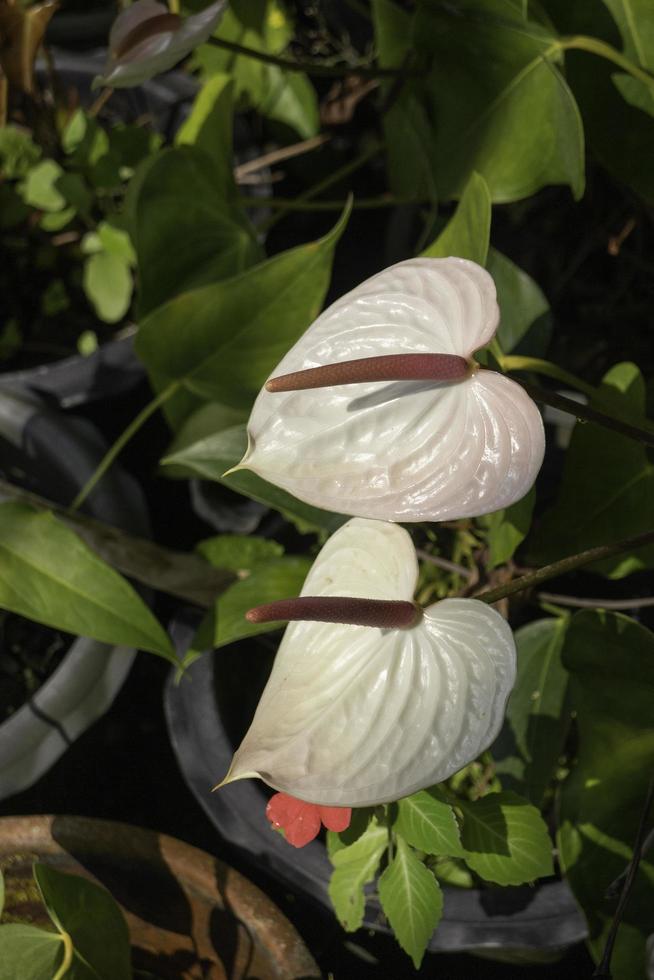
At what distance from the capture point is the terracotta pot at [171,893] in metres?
0.62

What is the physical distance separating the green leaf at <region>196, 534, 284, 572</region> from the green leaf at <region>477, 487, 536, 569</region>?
232 millimetres

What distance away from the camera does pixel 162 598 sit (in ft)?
3.33

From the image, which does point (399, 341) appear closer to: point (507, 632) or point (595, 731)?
point (507, 632)

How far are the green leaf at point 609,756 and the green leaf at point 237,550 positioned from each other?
293mm

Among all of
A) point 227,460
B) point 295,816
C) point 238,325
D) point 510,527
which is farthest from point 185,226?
point 295,816

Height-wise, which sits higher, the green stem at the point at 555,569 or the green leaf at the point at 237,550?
the green stem at the point at 555,569

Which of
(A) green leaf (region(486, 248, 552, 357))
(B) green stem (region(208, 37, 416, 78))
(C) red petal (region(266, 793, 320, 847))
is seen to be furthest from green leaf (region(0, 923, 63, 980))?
(B) green stem (region(208, 37, 416, 78))

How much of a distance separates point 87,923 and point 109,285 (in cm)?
62

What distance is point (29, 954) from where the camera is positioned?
52cm

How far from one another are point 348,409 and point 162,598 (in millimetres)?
612

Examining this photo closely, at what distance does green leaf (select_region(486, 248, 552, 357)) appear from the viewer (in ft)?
2.34

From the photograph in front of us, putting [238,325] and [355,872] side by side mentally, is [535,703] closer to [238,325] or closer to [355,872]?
[355,872]

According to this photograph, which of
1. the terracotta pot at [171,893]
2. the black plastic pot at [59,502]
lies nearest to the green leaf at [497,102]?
the black plastic pot at [59,502]

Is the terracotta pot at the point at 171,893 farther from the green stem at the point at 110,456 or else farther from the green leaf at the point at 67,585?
the green stem at the point at 110,456
